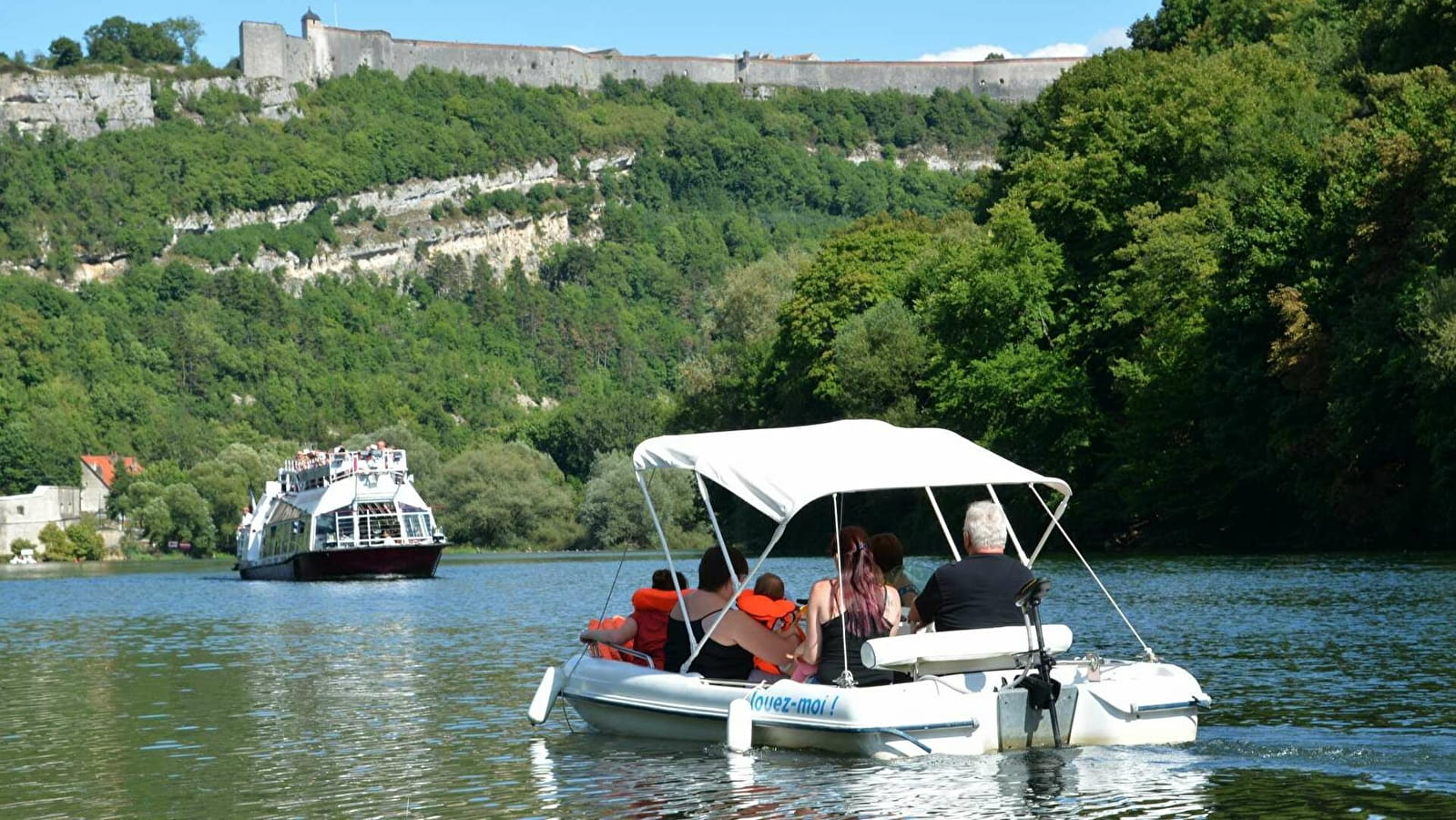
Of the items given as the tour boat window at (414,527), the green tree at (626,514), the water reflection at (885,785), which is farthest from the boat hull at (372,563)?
the water reflection at (885,785)

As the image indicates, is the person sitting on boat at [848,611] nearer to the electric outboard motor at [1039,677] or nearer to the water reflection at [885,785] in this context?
the water reflection at [885,785]

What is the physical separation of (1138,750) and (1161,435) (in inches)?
1939

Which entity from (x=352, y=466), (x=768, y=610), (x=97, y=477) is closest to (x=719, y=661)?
(x=768, y=610)

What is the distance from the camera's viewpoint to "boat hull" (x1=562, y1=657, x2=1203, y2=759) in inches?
733

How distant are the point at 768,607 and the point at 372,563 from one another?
65.0 metres

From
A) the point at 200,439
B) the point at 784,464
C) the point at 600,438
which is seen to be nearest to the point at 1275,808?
the point at 784,464

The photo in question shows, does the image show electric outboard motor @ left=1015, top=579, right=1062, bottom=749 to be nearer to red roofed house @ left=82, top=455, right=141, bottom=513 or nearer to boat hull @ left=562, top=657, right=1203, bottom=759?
boat hull @ left=562, top=657, right=1203, bottom=759

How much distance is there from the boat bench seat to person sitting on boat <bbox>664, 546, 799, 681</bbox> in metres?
1.98

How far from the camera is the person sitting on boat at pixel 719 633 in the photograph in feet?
68.0

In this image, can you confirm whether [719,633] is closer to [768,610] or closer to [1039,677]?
[768,610]

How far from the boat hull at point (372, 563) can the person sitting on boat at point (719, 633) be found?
205 feet

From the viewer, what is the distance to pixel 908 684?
18734 millimetres

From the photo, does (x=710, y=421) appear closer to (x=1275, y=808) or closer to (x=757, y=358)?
(x=757, y=358)

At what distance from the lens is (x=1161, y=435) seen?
6712 cm
